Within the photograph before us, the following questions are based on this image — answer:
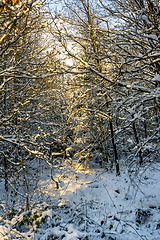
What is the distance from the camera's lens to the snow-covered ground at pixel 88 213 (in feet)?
9.44

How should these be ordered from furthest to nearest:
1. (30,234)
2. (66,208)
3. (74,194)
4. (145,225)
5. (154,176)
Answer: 1. (154,176)
2. (74,194)
3. (66,208)
4. (145,225)
5. (30,234)

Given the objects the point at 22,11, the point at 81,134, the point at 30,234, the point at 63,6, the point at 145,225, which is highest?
the point at 63,6

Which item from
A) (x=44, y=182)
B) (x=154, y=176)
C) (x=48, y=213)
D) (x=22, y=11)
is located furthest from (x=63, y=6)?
(x=154, y=176)

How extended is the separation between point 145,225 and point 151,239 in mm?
718

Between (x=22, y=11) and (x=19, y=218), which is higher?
(x=22, y=11)

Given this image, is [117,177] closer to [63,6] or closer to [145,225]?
[145,225]

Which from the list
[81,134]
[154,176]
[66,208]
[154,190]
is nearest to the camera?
[66,208]

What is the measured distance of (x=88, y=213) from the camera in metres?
4.20

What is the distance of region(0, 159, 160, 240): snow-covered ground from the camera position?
2877 mm

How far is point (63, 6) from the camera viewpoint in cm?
539

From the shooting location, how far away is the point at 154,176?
638 centimetres

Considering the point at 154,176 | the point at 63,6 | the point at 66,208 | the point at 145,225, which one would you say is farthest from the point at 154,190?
the point at 63,6

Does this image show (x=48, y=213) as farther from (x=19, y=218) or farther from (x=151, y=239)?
(x=151, y=239)

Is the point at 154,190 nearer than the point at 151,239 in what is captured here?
No
